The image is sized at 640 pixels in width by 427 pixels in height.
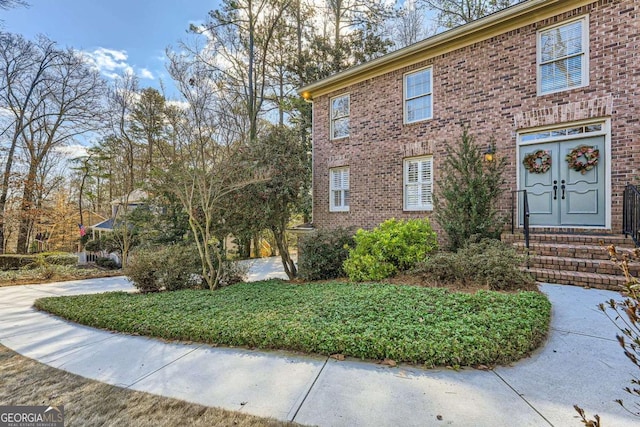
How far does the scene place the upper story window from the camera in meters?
6.33

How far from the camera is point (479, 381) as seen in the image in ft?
8.18

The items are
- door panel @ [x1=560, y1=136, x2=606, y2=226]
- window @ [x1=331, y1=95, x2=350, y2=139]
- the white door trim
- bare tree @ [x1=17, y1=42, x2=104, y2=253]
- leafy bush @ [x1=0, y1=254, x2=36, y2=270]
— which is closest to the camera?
the white door trim

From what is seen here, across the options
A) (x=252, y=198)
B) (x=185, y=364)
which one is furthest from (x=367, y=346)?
(x=252, y=198)

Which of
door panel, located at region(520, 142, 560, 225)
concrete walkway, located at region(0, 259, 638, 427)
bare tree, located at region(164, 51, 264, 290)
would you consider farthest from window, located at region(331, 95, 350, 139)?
concrete walkway, located at region(0, 259, 638, 427)

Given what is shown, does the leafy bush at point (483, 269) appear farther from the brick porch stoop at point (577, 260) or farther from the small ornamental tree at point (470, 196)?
the small ornamental tree at point (470, 196)

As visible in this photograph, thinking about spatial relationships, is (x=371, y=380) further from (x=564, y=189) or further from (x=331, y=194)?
(x=331, y=194)

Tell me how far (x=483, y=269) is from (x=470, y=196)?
2494 millimetres

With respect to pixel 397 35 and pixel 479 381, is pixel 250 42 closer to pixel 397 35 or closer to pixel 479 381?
pixel 397 35

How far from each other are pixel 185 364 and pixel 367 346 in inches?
71.9

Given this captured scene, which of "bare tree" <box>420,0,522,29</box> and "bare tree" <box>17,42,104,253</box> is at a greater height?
"bare tree" <box>420,0,522,29</box>

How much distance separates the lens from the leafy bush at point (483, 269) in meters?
4.65

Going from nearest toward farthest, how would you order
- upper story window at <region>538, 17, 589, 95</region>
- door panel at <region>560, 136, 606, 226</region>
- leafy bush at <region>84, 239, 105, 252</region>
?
door panel at <region>560, 136, 606, 226</region>, upper story window at <region>538, 17, 589, 95</region>, leafy bush at <region>84, 239, 105, 252</region>

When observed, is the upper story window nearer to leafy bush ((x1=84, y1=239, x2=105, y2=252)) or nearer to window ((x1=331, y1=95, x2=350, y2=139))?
window ((x1=331, y1=95, x2=350, y2=139))

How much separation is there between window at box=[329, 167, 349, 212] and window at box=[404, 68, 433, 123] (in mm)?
2607
